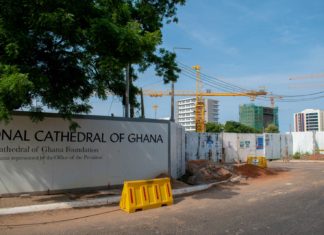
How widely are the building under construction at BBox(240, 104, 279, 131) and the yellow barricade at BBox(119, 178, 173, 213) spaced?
114427 millimetres

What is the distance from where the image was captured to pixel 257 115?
406ft

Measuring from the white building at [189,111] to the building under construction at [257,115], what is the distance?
63.9 feet

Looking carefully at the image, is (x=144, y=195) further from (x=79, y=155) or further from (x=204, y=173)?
(x=204, y=173)

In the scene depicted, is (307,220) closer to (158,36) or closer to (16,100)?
(158,36)

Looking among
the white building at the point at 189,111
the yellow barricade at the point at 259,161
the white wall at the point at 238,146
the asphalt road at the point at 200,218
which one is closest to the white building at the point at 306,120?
the white building at the point at 189,111

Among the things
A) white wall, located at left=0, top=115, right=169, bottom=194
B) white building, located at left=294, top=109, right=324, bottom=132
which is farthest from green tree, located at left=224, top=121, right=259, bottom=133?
white wall, located at left=0, top=115, right=169, bottom=194

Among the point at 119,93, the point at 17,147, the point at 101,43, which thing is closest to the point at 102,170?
the point at 17,147

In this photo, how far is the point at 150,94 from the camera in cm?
9219

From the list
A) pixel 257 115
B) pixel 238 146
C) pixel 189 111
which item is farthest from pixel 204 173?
pixel 189 111

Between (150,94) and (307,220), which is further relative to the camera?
(150,94)

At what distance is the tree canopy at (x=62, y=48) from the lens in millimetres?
9227

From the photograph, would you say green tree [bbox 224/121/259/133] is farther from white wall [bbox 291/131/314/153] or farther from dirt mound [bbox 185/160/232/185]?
dirt mound [bbox 185/160/232/185]

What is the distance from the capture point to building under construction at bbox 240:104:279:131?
405 feet

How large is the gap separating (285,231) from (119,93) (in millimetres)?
11377
